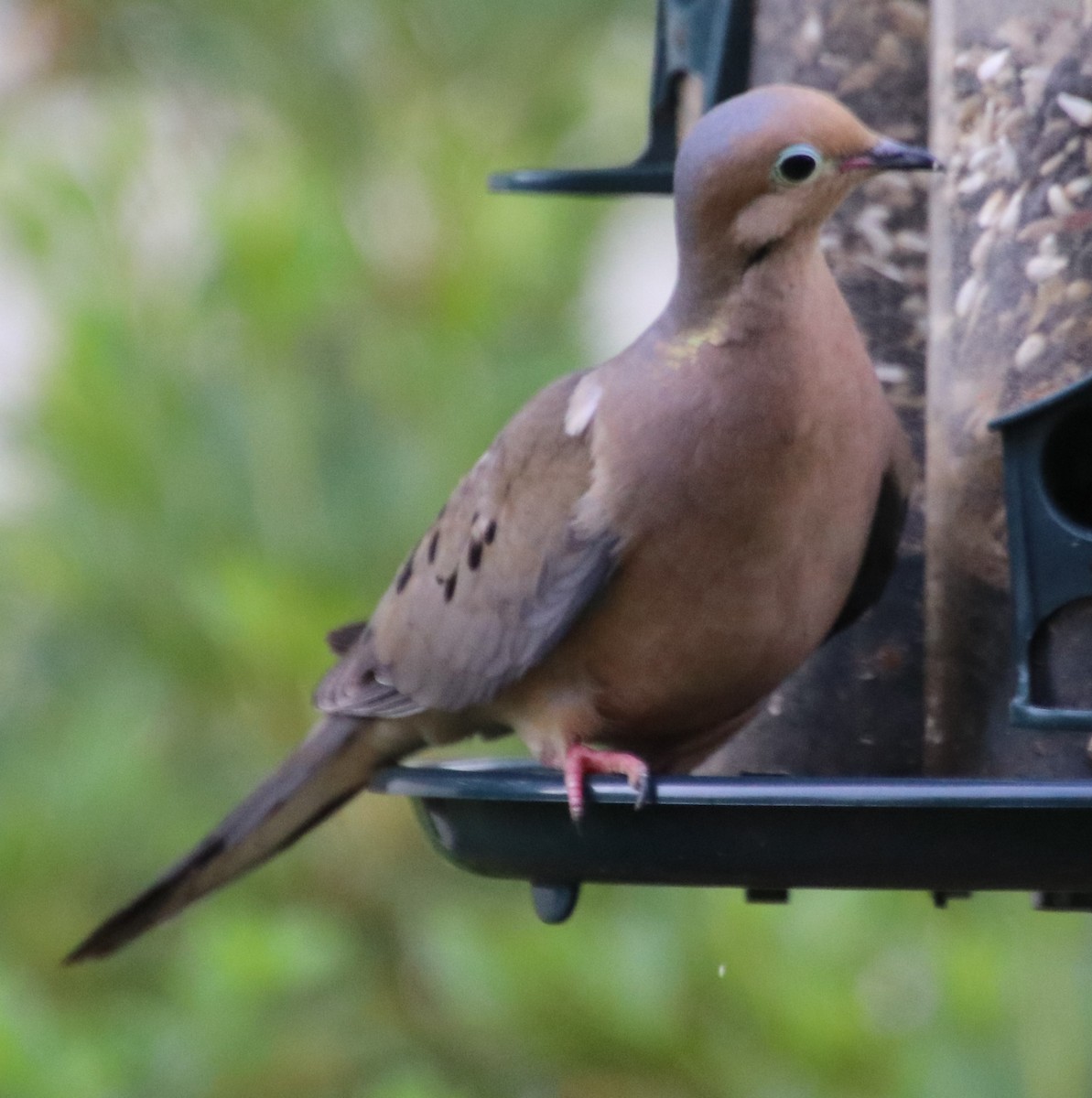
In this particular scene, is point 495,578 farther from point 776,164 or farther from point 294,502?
point 294,502

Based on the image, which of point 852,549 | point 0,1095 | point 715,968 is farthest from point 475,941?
point 852,549

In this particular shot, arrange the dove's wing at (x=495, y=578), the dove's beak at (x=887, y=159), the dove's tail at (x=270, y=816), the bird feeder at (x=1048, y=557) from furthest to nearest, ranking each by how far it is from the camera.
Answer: the dove's tail at (x=270, y=816) < the dove's wing at (x=495, y=578) < the bird feeder at (x=1048, y=557) < the dove's beak at (x=887, y=159)

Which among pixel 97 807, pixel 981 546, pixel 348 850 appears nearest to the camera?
pixel 981 546

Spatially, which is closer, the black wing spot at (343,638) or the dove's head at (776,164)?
the dove's head at (776,164)

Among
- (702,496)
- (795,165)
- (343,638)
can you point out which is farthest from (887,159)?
Result: (343,638)

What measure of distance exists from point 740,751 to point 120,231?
6.14 ft

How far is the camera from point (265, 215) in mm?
4180

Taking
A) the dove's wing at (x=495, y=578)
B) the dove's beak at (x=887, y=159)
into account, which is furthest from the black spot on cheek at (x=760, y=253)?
the dove's wing at (x=495, y=578)

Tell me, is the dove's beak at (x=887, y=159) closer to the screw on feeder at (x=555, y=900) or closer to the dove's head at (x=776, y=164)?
the dove's head at (x=776, y=164)

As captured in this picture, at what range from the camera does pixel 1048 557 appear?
2701 mm

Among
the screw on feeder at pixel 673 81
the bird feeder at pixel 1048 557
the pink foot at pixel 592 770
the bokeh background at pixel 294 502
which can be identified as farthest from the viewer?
the bokeh background at pixel 294 502

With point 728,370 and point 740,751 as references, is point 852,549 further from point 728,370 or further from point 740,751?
point 740,751

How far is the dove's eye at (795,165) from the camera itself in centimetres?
261

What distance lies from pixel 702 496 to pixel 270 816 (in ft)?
3.35
